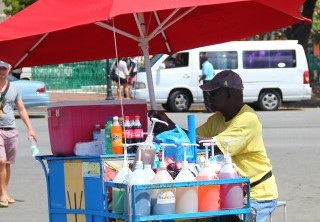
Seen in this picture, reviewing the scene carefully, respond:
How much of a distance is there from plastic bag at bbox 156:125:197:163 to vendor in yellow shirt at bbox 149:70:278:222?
16 cm

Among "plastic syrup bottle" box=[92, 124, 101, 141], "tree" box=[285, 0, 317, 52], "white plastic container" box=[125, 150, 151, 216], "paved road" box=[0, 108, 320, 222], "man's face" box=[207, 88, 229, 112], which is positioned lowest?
"paved road" box=[0, 108, 320, 222]

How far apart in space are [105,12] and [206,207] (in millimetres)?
1399

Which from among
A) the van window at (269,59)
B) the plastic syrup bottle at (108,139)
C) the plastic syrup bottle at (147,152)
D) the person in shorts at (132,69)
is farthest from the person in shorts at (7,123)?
the person in shorts at (132,69)

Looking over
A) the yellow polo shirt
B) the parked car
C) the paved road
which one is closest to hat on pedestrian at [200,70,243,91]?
the yellow polo shirt

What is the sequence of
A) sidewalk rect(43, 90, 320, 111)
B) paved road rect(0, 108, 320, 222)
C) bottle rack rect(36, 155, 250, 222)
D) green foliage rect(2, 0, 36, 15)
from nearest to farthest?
bottle rack rect(36, 155, 250, 222)
paved road rect(0, 108, 320, 222)
sidewalk rect(43, 90, 320, 111)
green foliage rect(2, 0, 36, 15)

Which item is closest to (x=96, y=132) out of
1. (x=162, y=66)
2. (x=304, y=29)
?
(x=162, y=66)

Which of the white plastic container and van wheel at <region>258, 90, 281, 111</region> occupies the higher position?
the white plastic container

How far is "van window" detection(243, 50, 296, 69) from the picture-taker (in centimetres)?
2527

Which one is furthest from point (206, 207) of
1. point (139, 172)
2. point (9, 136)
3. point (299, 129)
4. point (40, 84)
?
point (40, 84)

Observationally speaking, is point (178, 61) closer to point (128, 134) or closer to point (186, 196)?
point (128, 134)

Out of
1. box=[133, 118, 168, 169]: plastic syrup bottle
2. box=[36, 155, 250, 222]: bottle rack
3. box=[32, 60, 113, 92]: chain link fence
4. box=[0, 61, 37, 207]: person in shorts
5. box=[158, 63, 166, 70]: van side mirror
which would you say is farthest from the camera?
box=[32, 60, 113, 92]: chain link fence

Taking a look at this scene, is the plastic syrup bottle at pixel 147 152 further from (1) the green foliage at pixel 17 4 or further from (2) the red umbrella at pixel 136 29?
(1) the green foliage at pixel 17 4

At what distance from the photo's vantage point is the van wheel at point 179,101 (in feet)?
82.8

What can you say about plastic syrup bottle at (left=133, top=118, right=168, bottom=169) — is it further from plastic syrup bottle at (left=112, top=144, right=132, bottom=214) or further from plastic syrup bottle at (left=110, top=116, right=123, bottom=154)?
plastic syrup bottle at (left=110, top=116, right=123, bottom=154)
